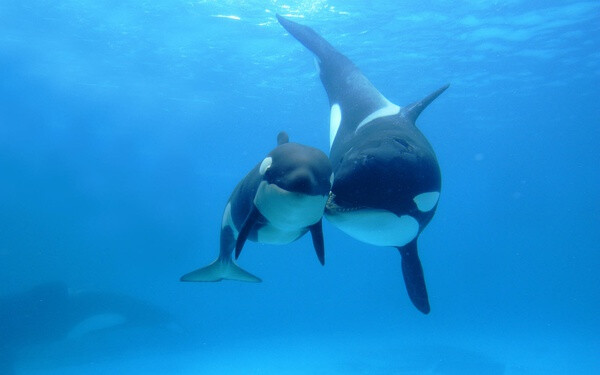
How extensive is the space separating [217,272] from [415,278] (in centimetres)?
306

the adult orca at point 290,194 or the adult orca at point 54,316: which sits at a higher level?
the adult orca at point 54,316

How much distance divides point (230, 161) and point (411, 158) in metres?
47.1

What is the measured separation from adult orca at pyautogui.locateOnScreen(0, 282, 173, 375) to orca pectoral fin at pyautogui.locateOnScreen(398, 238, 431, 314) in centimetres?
1721

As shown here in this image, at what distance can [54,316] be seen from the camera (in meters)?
19.6

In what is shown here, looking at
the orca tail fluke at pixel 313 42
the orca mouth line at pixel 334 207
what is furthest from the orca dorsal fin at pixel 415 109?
the orca tail fluke at pixel 313 42

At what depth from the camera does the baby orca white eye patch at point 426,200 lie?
3572mm

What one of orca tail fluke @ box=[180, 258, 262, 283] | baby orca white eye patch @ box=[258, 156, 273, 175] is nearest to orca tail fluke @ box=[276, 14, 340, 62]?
orca tail fluke @ box=[180, 258, 262, 283]

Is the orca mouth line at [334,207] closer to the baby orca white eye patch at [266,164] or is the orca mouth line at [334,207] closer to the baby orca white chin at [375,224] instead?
the baby orca white chin at [375,224]

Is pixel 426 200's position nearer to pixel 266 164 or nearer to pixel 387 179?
pixel 387 179

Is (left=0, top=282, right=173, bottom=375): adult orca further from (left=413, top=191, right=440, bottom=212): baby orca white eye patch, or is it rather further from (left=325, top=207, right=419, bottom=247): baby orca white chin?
(left=413, top=191, right=440, bottom=212): baby orca white eye patch

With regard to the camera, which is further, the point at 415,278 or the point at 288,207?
the point at 415,278

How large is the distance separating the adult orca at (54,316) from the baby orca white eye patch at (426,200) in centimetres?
1796

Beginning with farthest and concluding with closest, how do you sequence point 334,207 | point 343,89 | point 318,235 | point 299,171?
point 343,89, point 318,235, point 334,207, point 299,171

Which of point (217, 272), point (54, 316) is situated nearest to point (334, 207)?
point (217, 272)
